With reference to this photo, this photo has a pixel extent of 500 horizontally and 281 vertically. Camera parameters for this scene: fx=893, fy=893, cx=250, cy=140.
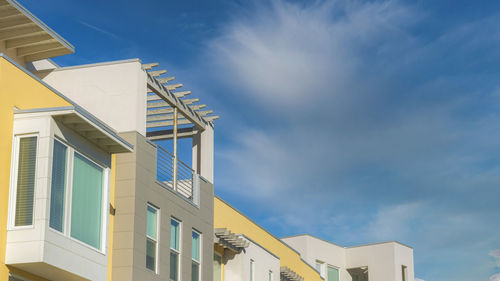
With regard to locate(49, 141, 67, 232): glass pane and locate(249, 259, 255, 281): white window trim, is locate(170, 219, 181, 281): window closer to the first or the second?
locate(249, 259, 255, 281): white window trim

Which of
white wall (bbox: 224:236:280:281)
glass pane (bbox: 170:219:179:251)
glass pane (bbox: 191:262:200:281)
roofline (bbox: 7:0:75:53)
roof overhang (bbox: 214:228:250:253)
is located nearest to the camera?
roofline (bbox: 7:0:75:53)

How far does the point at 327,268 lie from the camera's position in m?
49.1

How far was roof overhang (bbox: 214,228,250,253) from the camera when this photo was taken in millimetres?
30594

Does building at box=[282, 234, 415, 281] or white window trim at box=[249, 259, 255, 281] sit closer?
white window trim at box=[249, 259, 255, 281]

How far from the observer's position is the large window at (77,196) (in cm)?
2048

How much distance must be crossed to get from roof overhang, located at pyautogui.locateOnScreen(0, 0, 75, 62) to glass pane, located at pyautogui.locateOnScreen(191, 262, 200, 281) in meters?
7.71

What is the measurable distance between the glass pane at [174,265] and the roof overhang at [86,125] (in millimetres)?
4805

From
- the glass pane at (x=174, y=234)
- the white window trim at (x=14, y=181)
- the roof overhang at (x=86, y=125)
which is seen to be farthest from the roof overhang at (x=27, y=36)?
the glass pane at (x=174, y=234)

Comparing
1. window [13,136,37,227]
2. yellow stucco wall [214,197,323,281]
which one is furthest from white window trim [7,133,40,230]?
yellow stucco wall [214,197,323,281]

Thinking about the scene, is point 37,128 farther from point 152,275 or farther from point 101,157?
point 152,275

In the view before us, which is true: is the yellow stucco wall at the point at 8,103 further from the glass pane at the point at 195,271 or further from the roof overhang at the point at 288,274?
the roof overhang at the point at 288,274

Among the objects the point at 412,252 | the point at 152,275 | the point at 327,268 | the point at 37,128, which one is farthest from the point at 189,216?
the point at 412,252

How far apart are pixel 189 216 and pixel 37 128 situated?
29.0 ft

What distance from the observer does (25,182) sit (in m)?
20.0
